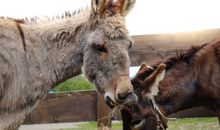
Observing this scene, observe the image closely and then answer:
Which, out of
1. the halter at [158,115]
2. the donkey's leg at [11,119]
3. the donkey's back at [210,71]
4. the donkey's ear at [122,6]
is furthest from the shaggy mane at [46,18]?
the donkey's back at [210,71]

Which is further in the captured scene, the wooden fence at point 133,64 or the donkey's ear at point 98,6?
the wooden fence at point 133,64

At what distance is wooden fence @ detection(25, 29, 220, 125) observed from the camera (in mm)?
6930

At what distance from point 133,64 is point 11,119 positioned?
103 inches

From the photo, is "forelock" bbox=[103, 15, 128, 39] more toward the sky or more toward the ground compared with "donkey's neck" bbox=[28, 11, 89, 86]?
more toward the sky

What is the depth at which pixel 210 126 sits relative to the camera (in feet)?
23.5

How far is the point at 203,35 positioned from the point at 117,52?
2644mm

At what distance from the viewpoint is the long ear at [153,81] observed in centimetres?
585

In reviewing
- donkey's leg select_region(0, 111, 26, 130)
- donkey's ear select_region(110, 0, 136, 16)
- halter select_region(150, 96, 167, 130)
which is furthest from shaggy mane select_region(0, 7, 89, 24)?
halter select_region(150, 96, 167, 130)

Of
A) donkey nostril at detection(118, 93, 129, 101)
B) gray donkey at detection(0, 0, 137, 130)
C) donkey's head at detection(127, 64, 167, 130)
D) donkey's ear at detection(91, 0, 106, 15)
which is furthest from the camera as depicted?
donkey's head at detection(127, 64, 167, 130)

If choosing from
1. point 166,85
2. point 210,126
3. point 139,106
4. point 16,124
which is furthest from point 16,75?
point 210,126

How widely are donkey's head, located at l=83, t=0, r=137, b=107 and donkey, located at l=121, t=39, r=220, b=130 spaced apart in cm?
119

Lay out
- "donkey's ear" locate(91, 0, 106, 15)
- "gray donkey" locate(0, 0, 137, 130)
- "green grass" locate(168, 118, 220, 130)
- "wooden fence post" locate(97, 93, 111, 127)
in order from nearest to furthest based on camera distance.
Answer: "gray donkey" locate(0, 0, 137, 130)
"donkey's ear" locate(91, 0, 106, 15)
"wooden fence post" locate(97, 93, 111, 127)
"green grass" locate(168, 118, 220, 130)

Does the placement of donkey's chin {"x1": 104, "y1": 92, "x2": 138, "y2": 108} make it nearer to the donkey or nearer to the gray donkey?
the gray donkey

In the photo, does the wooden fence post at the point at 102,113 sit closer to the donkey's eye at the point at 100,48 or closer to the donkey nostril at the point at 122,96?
the donkey's eye at the point at 100,48
